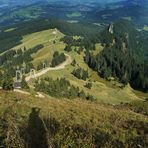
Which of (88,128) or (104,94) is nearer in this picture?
(88,128)

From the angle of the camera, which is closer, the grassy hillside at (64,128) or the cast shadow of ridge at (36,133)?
the grassy hillside at (64,128)

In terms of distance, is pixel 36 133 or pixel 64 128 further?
pixel 36 133

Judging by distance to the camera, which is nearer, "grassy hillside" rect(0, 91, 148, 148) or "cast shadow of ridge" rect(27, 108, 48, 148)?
"grassy hillside" rect(0, 91, 148, 148)

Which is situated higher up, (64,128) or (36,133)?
(64,128)

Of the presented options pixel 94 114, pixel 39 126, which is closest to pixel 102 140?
pixel 39 126

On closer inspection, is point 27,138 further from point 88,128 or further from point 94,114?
point 94,114
